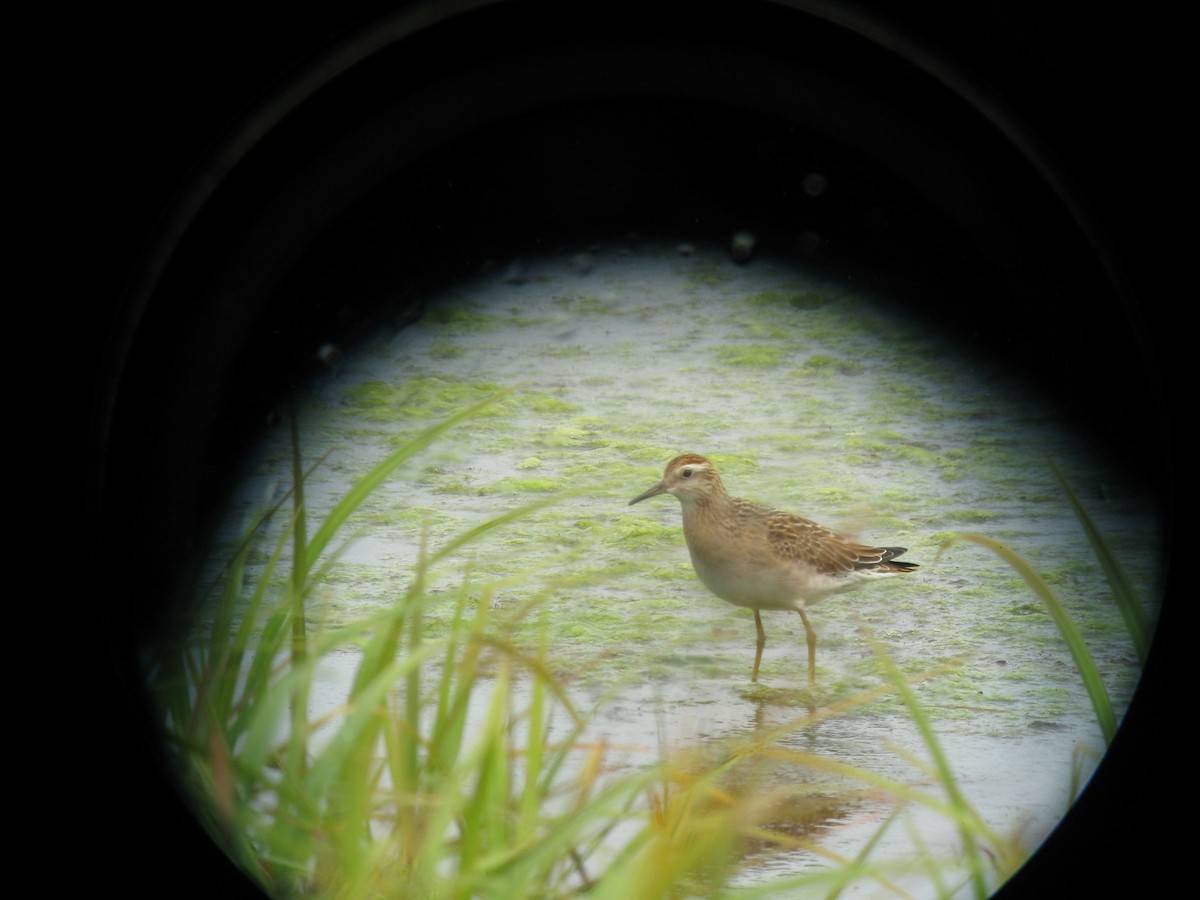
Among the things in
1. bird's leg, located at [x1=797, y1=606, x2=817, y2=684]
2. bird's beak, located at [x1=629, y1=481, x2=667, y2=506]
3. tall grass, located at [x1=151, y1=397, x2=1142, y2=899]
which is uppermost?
bird's beak, located at [x1=629, y1=481, x2=667, y2=506]

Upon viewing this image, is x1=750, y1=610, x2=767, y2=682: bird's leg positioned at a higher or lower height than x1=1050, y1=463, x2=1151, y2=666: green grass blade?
lower

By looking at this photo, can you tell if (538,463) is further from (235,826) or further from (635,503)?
(235,826)

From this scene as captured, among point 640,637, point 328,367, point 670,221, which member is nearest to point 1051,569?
point 640,637

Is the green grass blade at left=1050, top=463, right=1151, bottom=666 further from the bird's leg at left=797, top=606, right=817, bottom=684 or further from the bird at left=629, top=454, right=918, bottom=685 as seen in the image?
the bird's leg at left=797, top=606, right=817, bottom=684

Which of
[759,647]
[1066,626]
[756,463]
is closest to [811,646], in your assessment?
[759,647]

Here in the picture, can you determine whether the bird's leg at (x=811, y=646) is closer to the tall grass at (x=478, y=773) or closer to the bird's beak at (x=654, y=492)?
the tall grass at (x=478, y=773)

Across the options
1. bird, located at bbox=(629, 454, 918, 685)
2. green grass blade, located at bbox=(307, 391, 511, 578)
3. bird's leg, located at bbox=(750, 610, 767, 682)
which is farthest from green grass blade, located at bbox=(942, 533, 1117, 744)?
green grass blade, located at bbox=(307, 391, 511, 578)

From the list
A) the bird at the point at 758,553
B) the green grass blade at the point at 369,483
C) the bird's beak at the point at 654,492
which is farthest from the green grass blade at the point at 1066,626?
the green grass blade at the point at 369,483
